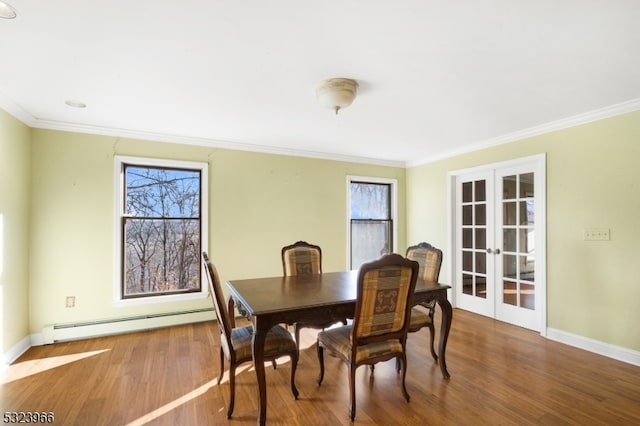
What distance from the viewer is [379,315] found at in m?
2.03

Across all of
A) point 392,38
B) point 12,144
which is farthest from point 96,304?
point 392,38

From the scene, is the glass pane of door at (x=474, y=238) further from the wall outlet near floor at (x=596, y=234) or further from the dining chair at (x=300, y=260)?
the dining chair at (x=300, y=260)

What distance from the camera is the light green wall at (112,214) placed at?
3.26 metres

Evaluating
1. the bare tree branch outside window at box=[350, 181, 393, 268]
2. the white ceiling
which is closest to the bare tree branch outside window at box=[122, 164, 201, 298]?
the white ceiling

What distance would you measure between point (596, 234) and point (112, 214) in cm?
528

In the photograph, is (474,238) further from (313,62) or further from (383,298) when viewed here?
(313,62)

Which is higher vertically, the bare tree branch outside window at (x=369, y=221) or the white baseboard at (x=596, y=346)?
the bare tree branch outside window at (x=369, y=221)

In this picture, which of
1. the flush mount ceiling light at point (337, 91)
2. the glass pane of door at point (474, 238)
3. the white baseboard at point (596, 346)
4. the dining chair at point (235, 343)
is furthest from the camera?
the glass pane of door at point (474, 238)

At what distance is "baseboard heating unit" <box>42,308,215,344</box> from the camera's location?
3.25 metres

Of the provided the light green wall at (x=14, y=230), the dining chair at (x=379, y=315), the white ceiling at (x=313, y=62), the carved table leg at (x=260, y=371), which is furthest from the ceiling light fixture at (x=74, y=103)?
the dining chair at (x=379, y=315)

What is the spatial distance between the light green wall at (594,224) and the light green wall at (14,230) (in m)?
5.45

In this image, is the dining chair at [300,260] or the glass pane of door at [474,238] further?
the glass pane of door at [474,238]

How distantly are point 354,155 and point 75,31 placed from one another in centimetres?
377

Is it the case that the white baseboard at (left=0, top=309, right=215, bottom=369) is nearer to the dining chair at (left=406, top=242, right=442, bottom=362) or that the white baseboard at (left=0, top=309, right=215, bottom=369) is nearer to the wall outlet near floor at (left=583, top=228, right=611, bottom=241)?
the dining chair at (left=406, top=242, right=442, bottom=362)
